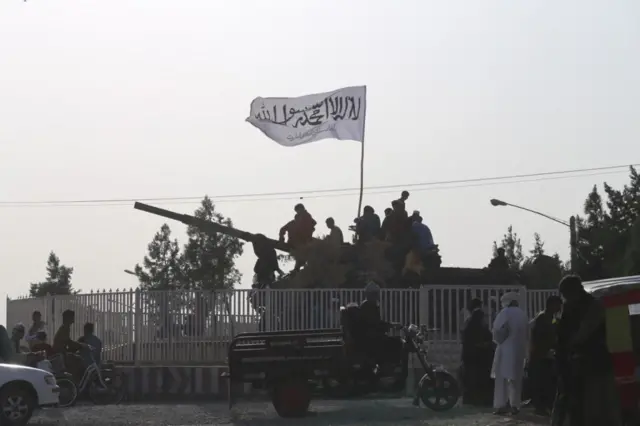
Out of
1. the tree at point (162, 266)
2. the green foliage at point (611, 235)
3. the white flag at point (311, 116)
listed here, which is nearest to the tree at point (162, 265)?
the tree at point (162, 266)

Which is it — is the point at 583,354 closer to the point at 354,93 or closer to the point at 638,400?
the point at 638,400

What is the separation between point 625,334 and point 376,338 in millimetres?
7042

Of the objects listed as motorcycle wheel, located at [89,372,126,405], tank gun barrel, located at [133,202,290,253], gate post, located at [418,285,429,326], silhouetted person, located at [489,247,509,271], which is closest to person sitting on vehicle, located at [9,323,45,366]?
motorcycle wheel, located at [89,372,126,405]

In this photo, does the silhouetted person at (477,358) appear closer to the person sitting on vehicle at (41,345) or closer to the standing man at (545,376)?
the standing man at (545,376)

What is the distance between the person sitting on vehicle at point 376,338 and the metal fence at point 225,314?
14.5ft

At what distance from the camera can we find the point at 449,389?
18312 millimetres

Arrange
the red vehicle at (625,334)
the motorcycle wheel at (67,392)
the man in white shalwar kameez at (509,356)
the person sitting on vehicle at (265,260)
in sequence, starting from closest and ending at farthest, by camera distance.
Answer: the red vehicle at (625,334) → the man in white shalwar kameez at (509,356) → the motorcycle wheel at (67,392) → the person sitting on vehicle at (265,260)

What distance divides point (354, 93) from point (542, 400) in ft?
43.0

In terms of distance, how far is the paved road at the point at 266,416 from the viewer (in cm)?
1691

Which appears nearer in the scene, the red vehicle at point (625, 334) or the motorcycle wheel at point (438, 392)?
the red vehicle at point (625, 334)

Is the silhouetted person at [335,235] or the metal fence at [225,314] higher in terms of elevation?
the silhouetted person at [335,235]

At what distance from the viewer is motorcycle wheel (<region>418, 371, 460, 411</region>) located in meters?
Answer: 18.3

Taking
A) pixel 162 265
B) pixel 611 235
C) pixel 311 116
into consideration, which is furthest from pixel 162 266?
pixel 311 116

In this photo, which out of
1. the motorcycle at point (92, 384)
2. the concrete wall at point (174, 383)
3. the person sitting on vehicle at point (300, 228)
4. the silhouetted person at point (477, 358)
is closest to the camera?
the silhouetted person at point (477, 358)
